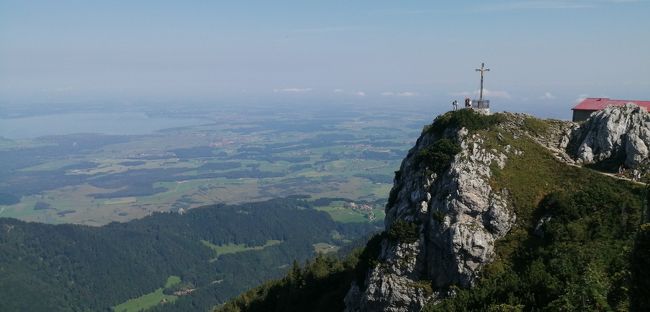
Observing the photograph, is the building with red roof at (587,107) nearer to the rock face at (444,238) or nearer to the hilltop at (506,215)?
the hilltop at (506,215)

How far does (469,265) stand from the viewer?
151ft

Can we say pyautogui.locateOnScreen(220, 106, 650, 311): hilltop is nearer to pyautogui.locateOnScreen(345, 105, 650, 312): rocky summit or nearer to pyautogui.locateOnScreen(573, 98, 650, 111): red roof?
pyautogui.locateOnScreen(345, 105, 650, 312): rocky summit

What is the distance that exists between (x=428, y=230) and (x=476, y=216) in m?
4.40

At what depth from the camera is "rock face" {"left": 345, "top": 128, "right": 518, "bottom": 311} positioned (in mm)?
46594

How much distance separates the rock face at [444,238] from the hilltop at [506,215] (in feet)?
0.30

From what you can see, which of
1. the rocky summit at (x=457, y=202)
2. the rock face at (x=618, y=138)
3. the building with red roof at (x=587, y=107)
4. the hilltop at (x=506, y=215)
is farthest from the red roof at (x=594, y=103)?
the rock face at (x=618, y=138)

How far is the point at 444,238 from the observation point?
156 ft

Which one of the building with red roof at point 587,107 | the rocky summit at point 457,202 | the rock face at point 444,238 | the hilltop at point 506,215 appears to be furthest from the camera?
the building with red roof at point 587,107

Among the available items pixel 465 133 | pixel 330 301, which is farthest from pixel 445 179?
pixel 330 301

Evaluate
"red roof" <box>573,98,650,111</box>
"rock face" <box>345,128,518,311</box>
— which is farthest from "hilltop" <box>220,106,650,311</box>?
Result: "red roof" <box>573,98,650,111</box>

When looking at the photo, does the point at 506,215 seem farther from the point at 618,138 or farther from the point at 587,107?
the point at 587,107

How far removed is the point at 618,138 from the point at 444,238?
21.1 metres

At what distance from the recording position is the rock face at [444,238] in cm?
4659

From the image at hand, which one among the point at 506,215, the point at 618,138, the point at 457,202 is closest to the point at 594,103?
the point at 618,138
